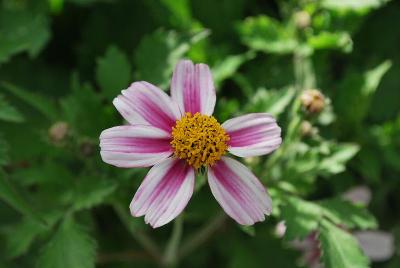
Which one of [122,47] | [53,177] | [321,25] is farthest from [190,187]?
[122,47]

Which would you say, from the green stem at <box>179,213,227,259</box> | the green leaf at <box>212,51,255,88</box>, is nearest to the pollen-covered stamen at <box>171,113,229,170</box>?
the green leaf at <box>212,51,255,88</box>

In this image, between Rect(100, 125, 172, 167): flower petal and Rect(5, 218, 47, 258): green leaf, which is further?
Rect(5, 218, 47, 258): green leaf

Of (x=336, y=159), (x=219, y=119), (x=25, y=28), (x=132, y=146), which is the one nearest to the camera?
(x=132, y=146)

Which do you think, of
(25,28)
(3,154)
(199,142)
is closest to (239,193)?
(199,142)

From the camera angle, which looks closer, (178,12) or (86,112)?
(86,112)

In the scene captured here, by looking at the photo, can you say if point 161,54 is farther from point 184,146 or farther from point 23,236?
point 23,236

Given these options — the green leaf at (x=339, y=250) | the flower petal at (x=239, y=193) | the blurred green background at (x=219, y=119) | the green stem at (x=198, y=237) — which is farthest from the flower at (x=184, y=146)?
the green stem at (x=198, y=237)

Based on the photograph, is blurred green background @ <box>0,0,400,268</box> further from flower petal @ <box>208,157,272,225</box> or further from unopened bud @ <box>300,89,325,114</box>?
flower petal @ <box>208,157,272,225</box>
